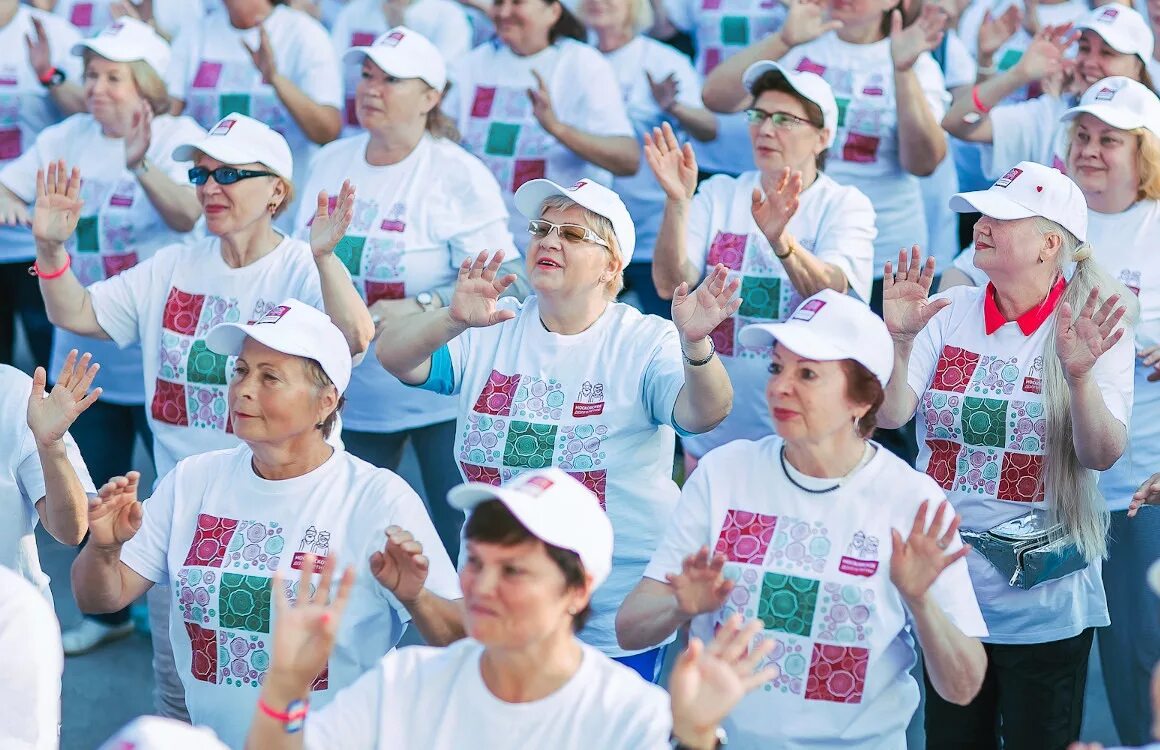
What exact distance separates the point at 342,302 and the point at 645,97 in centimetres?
264

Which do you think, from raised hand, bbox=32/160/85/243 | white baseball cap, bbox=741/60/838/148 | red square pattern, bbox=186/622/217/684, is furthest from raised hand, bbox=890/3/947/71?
red square pattern, bbox=186/622/217/684

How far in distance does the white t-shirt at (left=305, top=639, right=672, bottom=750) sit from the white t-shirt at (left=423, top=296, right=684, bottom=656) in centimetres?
115

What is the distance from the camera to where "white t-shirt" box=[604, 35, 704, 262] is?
657 centimetres

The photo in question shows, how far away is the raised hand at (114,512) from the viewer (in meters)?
3.48

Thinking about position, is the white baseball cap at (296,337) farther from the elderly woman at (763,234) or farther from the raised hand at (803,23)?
the raised hand at (803,23)

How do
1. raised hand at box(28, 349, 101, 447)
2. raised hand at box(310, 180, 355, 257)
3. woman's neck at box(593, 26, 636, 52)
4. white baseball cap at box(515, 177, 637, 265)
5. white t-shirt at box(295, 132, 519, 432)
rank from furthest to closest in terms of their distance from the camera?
1. woman's neck at box(593, 26, 636, 52)
2. white t-shirt at box(295, 132, 519, 432)
3. raised hand at box(310, 180, 355, 257)
4. white baseball cap at box(515, 177, 637, 265)
5. raised hand at box(28, 349, 101, 447)

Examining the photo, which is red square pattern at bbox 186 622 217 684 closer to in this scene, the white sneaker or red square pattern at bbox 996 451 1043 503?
red square pattern at bbox 996 451 1043 503

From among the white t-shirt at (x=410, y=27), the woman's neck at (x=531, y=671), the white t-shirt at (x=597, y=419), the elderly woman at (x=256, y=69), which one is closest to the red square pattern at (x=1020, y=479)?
the white t-shirt at (x=597, y=419)

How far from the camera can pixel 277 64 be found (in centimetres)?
642

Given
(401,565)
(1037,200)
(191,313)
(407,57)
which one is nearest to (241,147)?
(191,313)

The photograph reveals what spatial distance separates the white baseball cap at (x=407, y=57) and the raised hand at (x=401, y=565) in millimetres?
2345

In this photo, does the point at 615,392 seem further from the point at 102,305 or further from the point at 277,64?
the point at 277,64

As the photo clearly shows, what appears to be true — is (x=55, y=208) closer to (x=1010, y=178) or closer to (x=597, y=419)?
(x=597, y=419)

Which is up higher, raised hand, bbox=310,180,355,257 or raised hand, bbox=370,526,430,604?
raised hand, bbox=310,180,355,257
